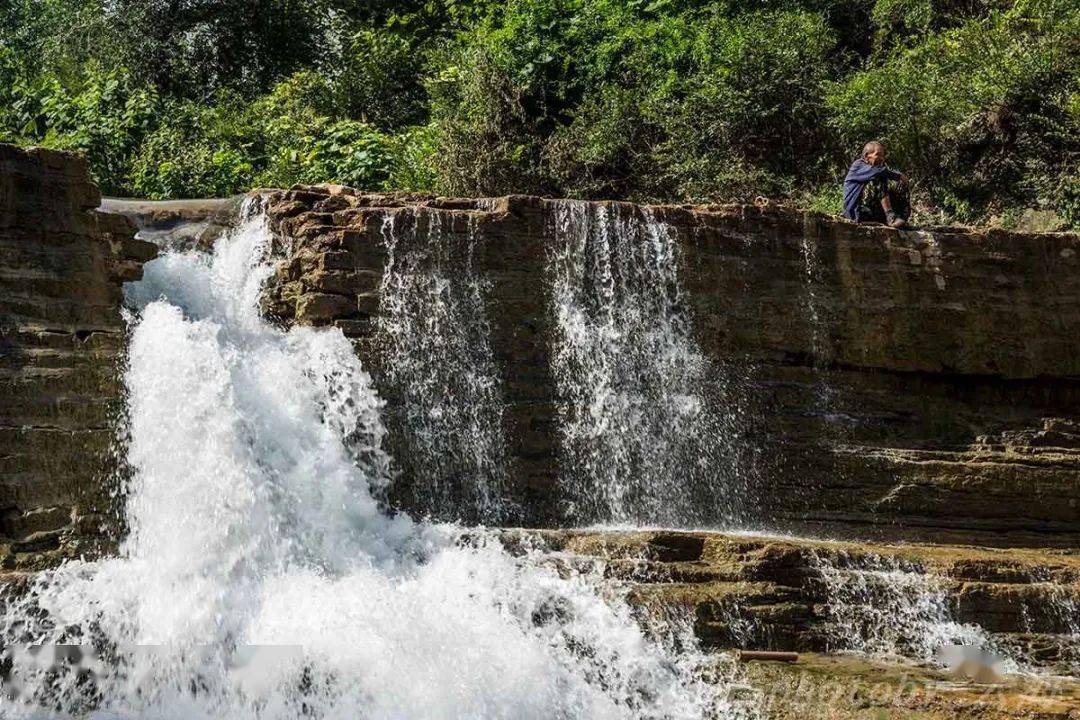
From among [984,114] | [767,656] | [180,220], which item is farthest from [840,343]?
[180,220]

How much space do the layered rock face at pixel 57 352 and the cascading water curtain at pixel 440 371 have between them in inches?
87.5

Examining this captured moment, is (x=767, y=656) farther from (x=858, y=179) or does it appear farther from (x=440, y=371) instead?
(x=858, y=179)

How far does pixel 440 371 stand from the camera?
12391 mm

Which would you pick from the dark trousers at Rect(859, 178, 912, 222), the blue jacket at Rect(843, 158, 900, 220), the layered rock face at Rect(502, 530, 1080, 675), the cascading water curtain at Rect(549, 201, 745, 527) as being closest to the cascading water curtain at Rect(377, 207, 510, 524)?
the cascading water curtain at Rect(549, 201, 745, 527)

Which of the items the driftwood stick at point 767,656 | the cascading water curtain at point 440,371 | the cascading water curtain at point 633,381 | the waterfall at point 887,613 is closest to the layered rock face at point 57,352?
the cascading water curtain at point 440,371

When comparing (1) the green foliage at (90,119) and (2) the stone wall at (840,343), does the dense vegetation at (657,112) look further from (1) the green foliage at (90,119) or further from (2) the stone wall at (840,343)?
(2) the stone wall at (840,343)

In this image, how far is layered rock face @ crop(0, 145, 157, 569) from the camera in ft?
32.4

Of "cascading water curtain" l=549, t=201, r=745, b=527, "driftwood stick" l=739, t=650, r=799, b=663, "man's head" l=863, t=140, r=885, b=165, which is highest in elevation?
"man's head" l=863, t=140, r=885, b=165

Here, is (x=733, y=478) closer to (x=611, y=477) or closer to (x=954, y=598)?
(x=611, y=477)

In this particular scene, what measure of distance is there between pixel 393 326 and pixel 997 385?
609 cm

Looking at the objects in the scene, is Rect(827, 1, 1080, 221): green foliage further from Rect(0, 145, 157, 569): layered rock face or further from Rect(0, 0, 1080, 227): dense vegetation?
Rect(0, 145, 157, 569): layered rock face

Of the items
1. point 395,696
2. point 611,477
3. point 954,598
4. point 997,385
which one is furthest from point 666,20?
point 395,696

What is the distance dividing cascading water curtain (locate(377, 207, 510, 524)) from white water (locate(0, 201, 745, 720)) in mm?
431

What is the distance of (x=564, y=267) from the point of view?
12867mm
